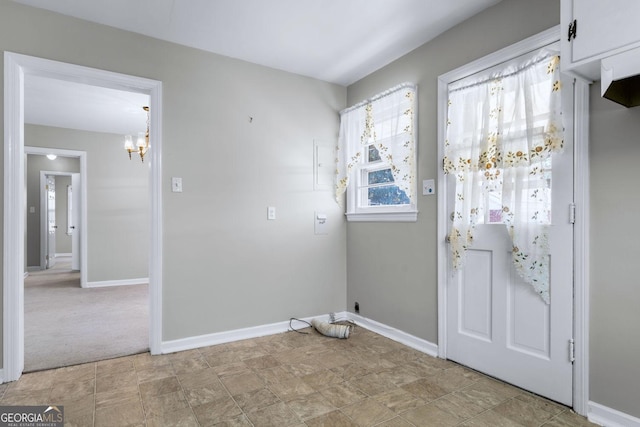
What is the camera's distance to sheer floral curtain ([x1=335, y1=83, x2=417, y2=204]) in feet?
9.55

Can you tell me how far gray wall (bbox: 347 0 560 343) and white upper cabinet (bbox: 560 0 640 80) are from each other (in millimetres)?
444

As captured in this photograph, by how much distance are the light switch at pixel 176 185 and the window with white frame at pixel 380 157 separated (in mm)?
1555

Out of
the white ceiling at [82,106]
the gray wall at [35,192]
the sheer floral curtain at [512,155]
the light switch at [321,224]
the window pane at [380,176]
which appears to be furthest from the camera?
the gray wall at [35,192]

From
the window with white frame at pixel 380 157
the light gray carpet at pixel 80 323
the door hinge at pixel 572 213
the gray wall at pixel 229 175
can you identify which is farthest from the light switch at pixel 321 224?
the door hinge at pixel 572 213

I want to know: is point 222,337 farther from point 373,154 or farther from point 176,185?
point 373,154

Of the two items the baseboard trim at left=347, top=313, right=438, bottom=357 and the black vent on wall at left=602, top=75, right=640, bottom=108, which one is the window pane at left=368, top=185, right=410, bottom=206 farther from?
the black vent on wall at left=602, top=75, right=640, bottom=108

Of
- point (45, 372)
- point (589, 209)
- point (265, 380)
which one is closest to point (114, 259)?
point (45, 372)

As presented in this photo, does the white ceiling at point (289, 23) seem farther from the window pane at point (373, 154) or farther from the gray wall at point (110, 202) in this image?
the gray wall at point (110, 202)

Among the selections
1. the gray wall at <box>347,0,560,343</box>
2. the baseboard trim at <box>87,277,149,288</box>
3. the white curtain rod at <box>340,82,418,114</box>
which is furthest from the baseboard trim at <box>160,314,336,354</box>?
the baseboard trim at <box>87,277,149,288</box>

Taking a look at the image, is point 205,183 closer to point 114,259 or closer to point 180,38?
point 180,38

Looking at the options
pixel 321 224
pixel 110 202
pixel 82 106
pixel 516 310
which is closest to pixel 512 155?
pixel 516 310

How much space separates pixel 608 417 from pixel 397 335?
4.93 ft

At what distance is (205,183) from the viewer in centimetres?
298

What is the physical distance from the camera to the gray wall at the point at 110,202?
561 cm
